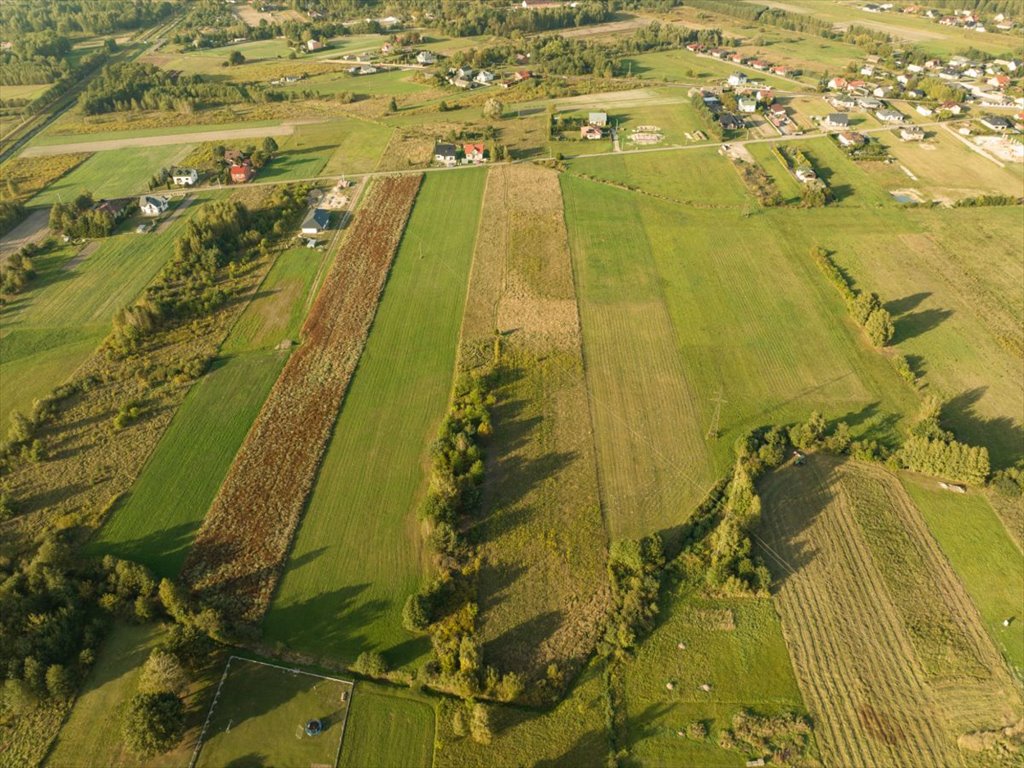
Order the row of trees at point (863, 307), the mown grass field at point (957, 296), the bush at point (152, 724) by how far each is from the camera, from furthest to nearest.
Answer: the row of trees at point (863, 307)
the mown grass field at point (957, 296)
the bush at point (152, 724)

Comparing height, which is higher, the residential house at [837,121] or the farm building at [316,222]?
the farm building at [316,222]

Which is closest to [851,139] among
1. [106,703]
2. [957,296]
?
[957,296]

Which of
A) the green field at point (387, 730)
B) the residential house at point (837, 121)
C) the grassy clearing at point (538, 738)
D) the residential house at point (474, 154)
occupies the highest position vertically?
the residential house at point (474, 154)

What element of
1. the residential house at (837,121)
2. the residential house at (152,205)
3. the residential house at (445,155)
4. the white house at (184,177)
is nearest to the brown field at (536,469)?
the residential house at (445,155)

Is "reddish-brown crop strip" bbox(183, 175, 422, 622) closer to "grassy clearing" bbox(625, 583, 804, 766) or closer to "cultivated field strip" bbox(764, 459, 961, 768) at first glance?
"grassy clearing" bbox(625, 583, 804, 766)

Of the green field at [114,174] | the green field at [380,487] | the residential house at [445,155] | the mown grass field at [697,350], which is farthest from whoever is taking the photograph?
the residential house at [445,155]

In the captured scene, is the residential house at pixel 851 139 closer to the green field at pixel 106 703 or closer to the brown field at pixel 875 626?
the brown field at pixel 875 626

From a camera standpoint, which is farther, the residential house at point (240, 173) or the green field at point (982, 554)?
the residential house at point (240, 173)
